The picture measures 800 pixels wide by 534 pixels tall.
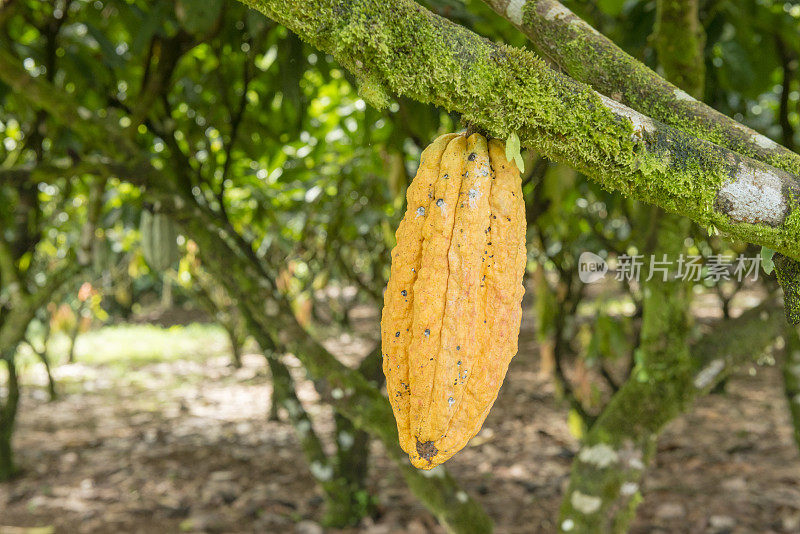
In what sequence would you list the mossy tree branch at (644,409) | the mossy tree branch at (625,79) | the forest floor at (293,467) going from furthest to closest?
the forest floor at (293,467) → the mossy tree branch at (644,409) → the mossy tree branch at (625,79)

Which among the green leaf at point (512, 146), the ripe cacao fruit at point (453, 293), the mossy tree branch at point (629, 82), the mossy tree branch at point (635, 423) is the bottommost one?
the mossy tree branch at point (635, 423)

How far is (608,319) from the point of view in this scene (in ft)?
9.59

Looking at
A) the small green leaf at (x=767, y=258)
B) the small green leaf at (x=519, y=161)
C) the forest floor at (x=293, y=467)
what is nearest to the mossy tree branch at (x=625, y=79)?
the small green leaf at (x=767, y=258)

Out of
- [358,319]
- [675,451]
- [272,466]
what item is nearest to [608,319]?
[675,451]

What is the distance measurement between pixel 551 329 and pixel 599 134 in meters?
2.84

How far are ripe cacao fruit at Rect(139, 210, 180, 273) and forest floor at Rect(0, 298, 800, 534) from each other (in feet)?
3.88

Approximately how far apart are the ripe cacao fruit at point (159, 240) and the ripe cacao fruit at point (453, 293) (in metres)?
2.08

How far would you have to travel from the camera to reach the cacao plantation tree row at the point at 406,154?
0.77 m

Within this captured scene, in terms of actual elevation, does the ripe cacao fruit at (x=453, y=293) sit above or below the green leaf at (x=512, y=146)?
below

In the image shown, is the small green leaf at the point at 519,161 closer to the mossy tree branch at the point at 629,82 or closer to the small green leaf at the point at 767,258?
the mossy tree branch at the point at 629,82

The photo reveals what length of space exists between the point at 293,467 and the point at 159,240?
1570mm

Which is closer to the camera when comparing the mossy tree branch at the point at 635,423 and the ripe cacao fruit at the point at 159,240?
the mossy tree branch at the point at 635,423

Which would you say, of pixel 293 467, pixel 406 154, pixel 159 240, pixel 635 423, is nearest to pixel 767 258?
pixel 635 423

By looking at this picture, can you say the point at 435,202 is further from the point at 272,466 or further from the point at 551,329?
the point at 272,466
